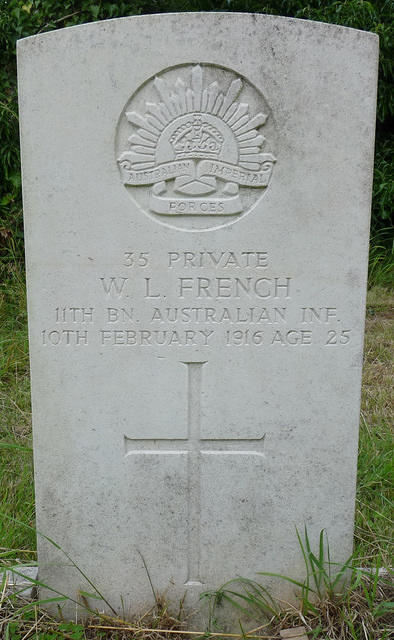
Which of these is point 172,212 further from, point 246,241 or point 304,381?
point 304,381

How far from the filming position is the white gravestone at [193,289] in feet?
6.59

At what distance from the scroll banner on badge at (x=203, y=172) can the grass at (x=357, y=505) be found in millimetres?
1370

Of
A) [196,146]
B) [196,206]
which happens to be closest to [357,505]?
[196,206]

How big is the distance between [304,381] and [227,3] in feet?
14.8

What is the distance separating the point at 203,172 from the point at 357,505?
1.67 m

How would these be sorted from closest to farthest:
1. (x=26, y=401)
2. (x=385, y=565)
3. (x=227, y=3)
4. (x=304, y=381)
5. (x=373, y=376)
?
(x=304, y=381) → (x=385, y=565) → (x=26, y=401) → (x=373, y=376) → (x=227, y=3)

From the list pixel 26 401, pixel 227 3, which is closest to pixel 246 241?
pixel 26 401

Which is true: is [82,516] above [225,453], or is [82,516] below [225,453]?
below

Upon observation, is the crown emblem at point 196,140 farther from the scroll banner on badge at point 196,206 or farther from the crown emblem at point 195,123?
the scroll banner on badge at point 196,206

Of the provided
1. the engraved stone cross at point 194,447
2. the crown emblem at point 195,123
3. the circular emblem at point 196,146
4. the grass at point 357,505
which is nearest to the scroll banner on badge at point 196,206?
the circular emblem at point 196,146

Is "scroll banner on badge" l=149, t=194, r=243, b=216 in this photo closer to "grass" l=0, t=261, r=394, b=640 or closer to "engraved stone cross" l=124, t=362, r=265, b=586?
"engraved stone cross" l=124, t=362, r=265, b=586

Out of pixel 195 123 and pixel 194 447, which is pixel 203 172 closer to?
pixel 195 123

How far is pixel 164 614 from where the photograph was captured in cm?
232

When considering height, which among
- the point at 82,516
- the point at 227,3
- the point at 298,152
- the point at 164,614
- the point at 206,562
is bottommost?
the point at 164,614
